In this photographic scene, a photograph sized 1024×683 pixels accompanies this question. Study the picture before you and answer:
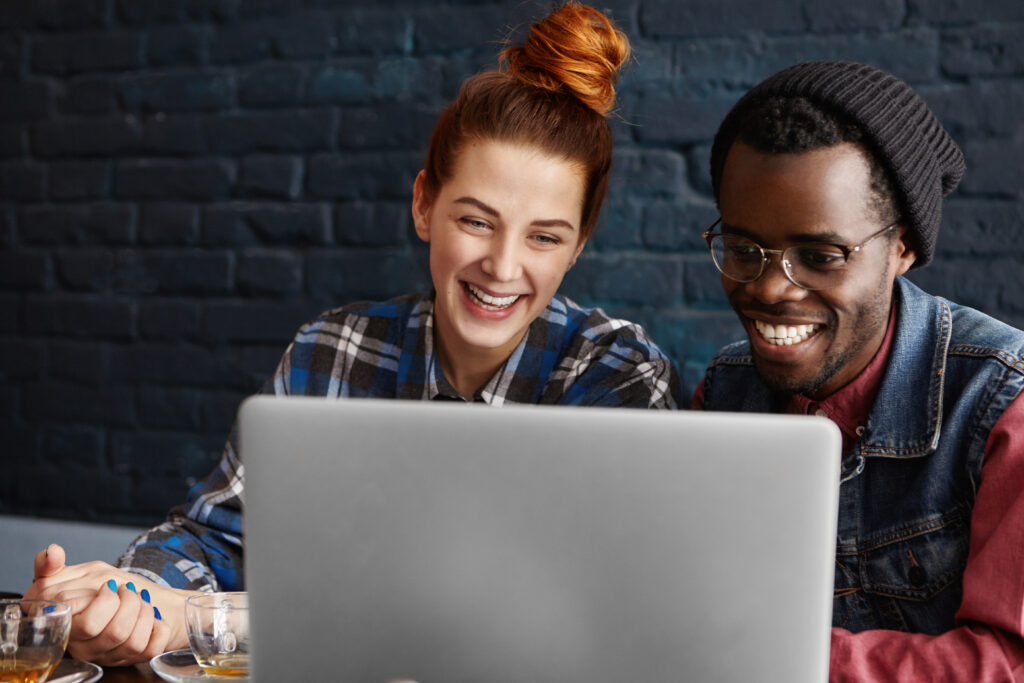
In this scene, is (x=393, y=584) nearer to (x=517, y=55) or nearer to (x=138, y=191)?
(x=517, y=55)

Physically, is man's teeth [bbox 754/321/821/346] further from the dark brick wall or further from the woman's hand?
the woman's hand

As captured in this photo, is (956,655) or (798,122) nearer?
(956,655)

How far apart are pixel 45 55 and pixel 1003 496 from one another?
2066mm

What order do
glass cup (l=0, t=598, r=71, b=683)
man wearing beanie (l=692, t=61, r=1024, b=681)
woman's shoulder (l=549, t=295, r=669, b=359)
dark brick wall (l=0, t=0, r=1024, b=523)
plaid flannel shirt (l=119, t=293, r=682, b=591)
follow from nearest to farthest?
glass cup (l=0, t=598, r=71, b=683) → man wearing beanie (l=692, t=61, r=1024, b=681) → plaid flannel shirt (l=119, t=293, r=682, b=591) → woman's shoulder (l=549, t=295, r=669, b=359) → dark brick wall (l=0, t=0, r=1024, b=523)

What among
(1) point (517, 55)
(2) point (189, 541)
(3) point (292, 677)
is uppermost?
(1) point (517, 55)

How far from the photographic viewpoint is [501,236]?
54.8 inches

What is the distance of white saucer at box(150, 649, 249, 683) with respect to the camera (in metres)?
0.89

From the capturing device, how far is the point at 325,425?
63 centimetres

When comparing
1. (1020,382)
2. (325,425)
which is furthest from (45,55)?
(1020,382)

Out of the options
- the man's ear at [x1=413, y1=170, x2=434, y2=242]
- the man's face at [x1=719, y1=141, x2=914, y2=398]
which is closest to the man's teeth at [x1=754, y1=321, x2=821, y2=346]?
the man's face at [x1=719, y1=141, x2=914, y2=398]

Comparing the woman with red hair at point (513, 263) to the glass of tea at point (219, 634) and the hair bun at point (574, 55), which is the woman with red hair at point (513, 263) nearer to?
the hair bun at point (574, 55)

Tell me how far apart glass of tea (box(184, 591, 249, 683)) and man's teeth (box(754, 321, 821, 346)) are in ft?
2.28

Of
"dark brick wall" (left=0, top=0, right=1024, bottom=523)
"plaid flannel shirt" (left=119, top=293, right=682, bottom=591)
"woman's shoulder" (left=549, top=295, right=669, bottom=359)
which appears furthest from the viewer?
"dark brick wall" (left=0, top=0, right=1024, bottom=523)

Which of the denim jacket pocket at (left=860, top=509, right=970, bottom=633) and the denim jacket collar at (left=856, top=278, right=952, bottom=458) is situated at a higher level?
the denim jacket collar at (left=856, top=278, right=952, bottom=458)
